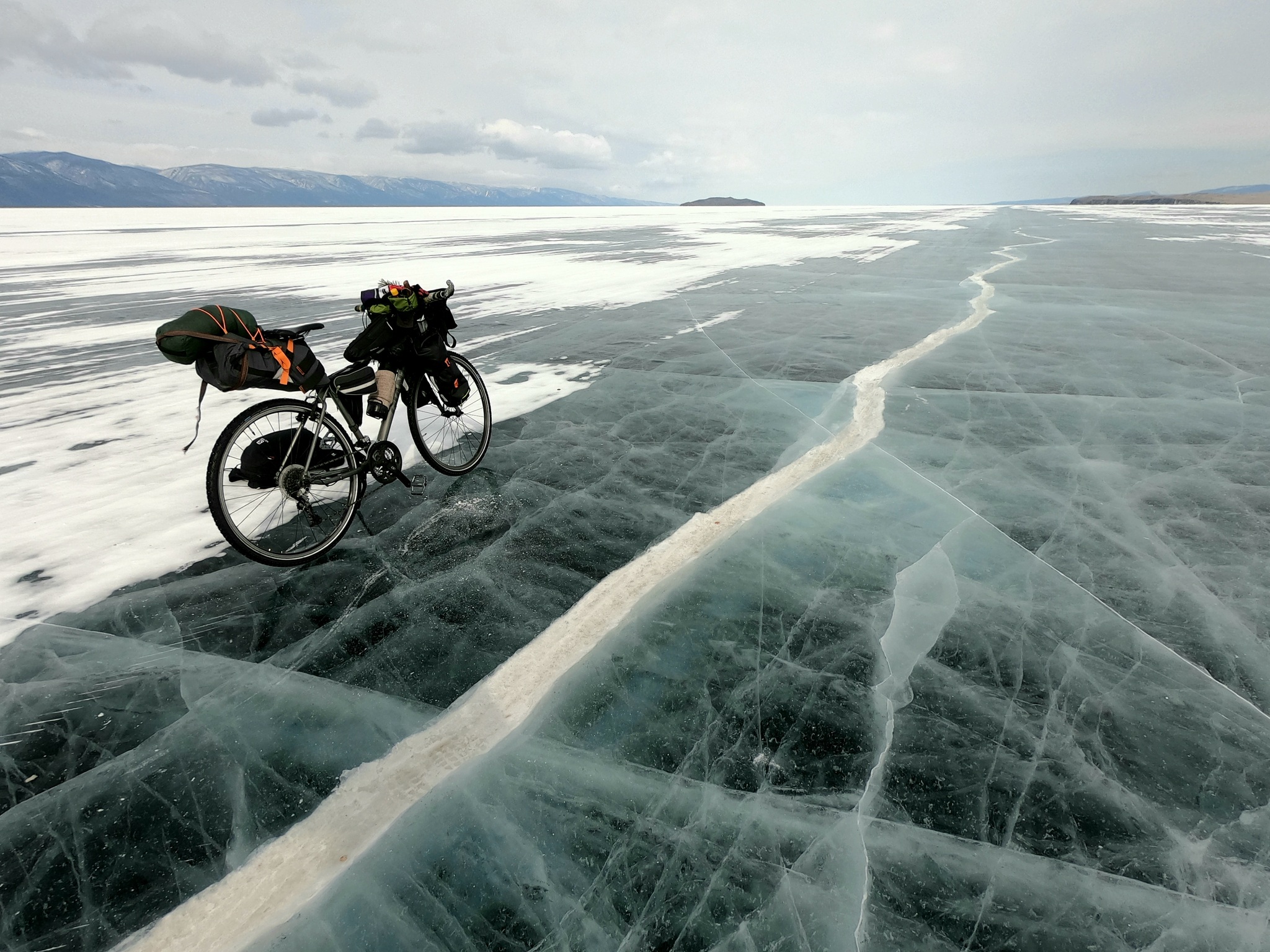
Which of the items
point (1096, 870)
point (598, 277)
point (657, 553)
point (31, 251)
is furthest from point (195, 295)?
point (31, 251)

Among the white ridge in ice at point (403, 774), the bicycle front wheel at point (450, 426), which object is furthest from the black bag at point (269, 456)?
the white ridge in ice at point (403, 774)

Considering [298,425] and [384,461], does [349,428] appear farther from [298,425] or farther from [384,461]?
[298,425]

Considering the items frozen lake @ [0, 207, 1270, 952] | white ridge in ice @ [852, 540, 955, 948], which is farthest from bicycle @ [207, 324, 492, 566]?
white ridge in ice @ [852, 540, 955, 948]

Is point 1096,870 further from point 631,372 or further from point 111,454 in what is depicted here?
point 111,454

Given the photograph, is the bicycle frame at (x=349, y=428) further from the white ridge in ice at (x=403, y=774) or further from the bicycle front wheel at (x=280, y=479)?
the white ridge in ice at (x=403, y=774)

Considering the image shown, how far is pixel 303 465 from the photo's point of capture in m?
3.09

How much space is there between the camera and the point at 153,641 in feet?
8.62

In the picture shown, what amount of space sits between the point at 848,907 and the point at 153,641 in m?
2.78

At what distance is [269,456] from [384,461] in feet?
2.17

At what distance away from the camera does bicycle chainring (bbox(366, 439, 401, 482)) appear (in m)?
3.48

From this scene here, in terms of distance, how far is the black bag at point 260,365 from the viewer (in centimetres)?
270

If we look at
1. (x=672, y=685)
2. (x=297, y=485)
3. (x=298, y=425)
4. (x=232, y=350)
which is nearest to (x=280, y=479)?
(x=297, y=485)

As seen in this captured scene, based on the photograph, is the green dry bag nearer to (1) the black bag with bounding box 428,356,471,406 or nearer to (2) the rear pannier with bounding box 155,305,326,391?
(2) the rear pannier with bounding box 155,305,326,391

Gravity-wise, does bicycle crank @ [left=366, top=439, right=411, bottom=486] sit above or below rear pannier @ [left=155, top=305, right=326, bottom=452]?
below
